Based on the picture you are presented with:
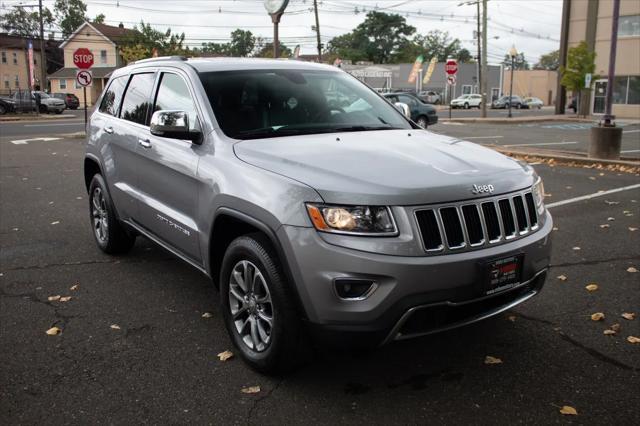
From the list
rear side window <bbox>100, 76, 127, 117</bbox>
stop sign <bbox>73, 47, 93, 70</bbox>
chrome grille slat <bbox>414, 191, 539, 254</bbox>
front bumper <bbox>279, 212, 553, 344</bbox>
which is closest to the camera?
front bumper <bbox>279, 212, 553, 344</bbox>

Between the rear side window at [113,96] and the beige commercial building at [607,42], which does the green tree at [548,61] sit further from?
the rear side window at [113,96]

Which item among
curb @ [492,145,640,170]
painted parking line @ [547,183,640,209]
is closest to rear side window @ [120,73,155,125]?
painted parking line @ [547,183,640,209]

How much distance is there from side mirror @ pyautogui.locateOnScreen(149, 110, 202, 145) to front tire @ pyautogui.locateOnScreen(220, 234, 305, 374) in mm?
820

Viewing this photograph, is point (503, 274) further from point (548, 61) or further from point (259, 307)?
point (548, 61)

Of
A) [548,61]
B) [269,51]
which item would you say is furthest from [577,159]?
[548,61]

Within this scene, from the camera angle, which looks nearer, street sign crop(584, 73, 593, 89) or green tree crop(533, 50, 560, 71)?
street sign crop(584, 73, 593, 89)

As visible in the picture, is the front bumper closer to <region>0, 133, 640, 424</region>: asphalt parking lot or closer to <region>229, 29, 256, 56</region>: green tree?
<region>0, 133, 640, 424</region>: asphalt parking lot

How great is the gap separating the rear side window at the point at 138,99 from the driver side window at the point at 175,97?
21cm

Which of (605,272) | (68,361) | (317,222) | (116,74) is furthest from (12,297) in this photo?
(605,272)

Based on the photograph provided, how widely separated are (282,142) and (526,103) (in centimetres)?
6173

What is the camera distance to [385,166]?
3178 mm

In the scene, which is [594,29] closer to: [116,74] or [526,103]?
[526,103]

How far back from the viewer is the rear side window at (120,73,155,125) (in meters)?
4.78

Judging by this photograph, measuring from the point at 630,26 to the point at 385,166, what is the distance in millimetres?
37355
